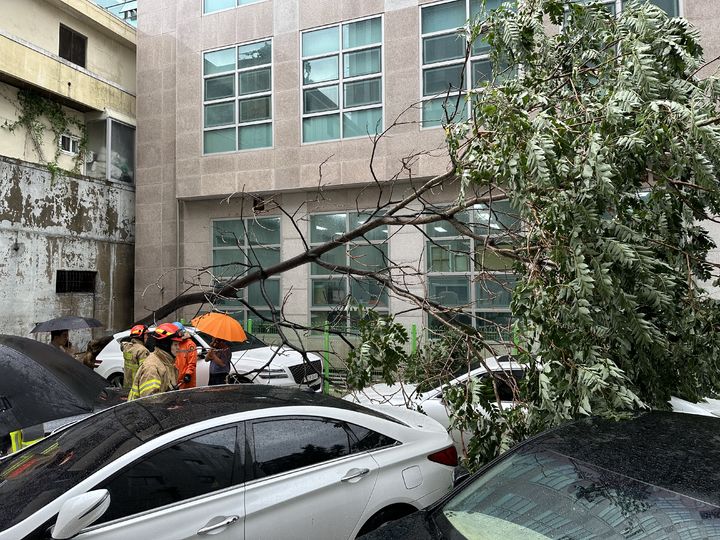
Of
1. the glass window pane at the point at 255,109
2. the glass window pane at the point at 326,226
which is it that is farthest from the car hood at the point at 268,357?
the glass window pane at the point at 255,109

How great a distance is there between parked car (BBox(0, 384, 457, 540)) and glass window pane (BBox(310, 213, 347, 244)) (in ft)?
31.1

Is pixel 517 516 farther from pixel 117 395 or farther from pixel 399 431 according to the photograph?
pixel 117 395

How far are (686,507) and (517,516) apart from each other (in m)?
0.69

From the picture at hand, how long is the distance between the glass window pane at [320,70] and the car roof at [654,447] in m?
→ 11.6

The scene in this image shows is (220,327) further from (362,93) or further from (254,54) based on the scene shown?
(254,54)

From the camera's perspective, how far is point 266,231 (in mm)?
13961

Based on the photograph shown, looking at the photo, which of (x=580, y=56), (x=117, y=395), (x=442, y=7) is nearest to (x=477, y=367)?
(x=580, y=56)

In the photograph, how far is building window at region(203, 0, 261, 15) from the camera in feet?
45.6

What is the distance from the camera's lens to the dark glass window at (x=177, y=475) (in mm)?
2666

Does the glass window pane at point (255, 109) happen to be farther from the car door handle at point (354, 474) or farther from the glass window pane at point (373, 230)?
the car door handle at point (354, 474)

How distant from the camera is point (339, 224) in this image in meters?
13.3

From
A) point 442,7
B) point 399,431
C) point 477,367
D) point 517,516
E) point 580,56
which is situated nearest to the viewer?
point 517,516

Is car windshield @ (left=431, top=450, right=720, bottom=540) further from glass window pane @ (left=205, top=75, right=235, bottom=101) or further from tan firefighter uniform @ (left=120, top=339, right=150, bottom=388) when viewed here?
glass window pane @ (left=205, top=75, right=235, bottom=101)

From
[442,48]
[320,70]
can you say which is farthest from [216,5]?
[442,48]
